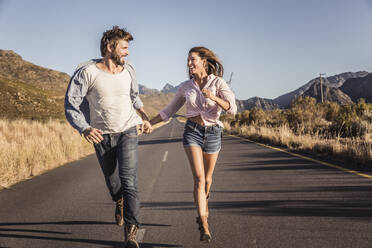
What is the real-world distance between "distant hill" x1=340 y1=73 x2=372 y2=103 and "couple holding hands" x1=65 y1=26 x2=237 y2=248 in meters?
106

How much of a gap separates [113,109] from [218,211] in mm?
2276

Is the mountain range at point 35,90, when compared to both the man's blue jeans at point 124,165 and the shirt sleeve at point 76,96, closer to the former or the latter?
the man's blue jeans at point 124,165

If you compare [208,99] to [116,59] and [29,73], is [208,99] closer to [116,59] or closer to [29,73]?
[116,59]

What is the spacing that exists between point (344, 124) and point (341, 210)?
12.2 meters

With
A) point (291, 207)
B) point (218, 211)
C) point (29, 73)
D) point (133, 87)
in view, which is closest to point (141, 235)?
point (218, 211)

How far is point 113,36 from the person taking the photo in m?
3.54

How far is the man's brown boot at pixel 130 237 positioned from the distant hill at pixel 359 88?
107051 millimetres

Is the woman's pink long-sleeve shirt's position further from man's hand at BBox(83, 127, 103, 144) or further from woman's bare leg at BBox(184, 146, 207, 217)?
man's hand at BBox(83, 127, 103, 144)

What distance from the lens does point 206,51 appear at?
381 centimetres

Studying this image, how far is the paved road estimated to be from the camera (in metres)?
3.59

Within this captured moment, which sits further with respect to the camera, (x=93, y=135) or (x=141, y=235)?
(x=141, y=235)

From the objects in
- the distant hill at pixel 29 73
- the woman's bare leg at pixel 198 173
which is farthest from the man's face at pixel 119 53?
the distant hill at pixel 29 73

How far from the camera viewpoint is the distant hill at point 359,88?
10094cm

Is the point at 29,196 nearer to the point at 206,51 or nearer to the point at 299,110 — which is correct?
the point at 206,51
